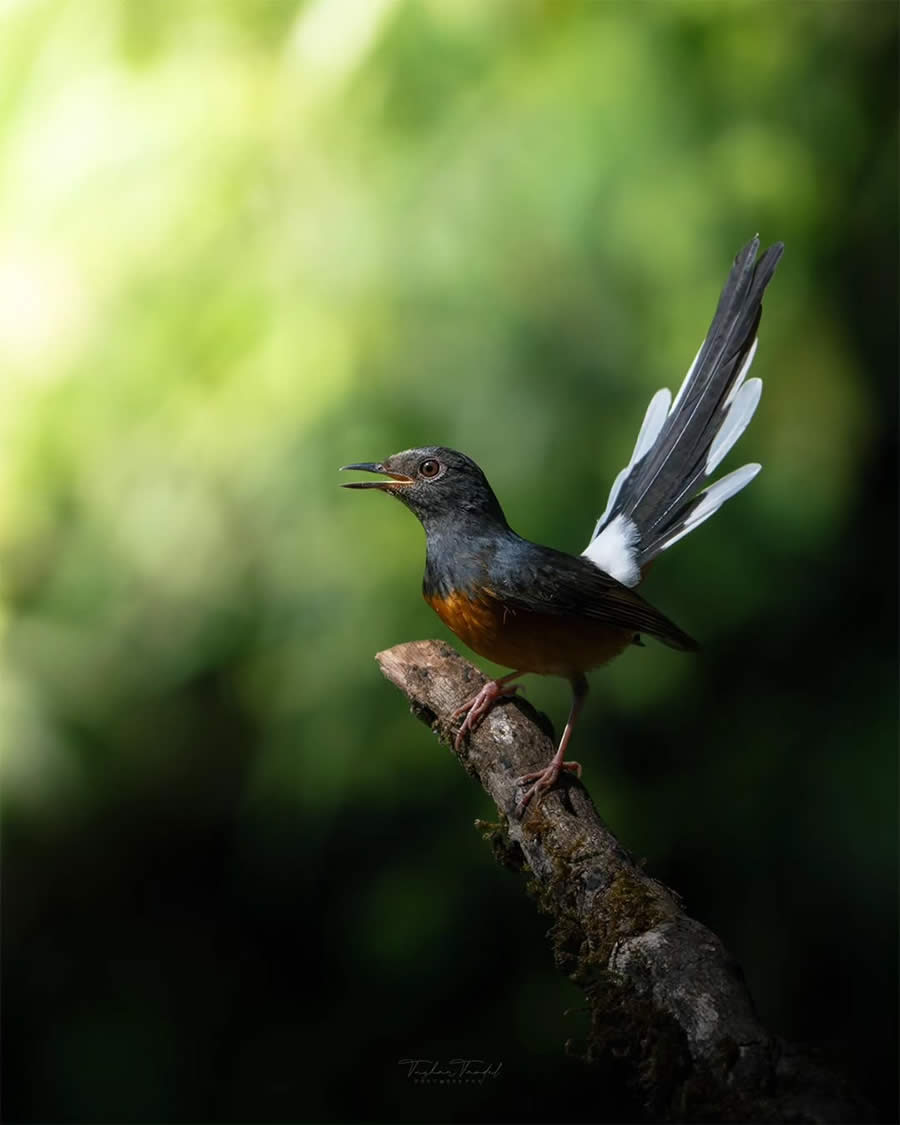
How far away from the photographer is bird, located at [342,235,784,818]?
326 centimetres

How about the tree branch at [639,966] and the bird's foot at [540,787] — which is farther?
the bird's foot at [540,787]

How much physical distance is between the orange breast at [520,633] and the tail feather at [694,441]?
1.32 ft

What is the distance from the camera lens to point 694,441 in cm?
366

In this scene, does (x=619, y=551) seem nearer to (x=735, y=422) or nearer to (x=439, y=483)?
(x=735, y=422)

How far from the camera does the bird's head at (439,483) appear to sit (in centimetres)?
339

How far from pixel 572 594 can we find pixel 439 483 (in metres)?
0.48

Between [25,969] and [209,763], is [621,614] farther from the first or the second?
[25,969]

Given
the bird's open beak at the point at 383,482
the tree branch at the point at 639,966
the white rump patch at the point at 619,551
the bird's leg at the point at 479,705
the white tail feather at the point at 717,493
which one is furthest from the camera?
the white rump patch at the point at 619,551

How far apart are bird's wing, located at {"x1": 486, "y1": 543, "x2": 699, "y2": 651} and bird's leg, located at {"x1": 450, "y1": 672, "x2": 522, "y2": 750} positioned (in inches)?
8.4
